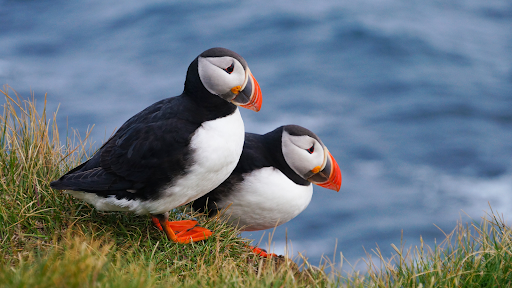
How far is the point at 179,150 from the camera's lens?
3205 mm

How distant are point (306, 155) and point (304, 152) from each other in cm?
3

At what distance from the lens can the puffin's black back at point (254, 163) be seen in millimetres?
3924

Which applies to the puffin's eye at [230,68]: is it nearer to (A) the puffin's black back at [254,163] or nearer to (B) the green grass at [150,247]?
(A) the puffin's black back at [254,163]

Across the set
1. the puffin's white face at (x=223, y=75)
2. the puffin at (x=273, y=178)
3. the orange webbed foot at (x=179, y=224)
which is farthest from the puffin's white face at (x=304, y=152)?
the orange webbed foot at (x=179, y=224)

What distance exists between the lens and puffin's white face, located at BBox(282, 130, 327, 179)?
12.9 feet

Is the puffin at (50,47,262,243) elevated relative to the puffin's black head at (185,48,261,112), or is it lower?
lower

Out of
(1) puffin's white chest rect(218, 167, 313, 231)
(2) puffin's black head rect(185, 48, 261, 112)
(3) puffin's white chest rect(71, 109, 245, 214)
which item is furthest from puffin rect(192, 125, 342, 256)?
(2) puffin's black head rect(185, 48, 261, 112)

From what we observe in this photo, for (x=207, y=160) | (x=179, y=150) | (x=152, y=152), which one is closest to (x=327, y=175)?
(x=207, y=160)

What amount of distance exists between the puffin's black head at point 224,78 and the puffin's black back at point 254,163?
2.11 ft

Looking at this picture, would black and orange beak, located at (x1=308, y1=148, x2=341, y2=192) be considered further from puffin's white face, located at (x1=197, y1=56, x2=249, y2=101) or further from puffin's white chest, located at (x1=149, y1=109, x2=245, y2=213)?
puffin's white face, located at (x1=197, y1=56, x2=249, y2=101)

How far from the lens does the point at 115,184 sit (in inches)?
131

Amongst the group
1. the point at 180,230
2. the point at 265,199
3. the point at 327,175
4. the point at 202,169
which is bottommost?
the point at 180,230

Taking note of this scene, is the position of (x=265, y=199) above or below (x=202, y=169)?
below

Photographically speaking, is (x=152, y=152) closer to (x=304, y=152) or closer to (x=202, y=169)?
(x=202, y=169)
